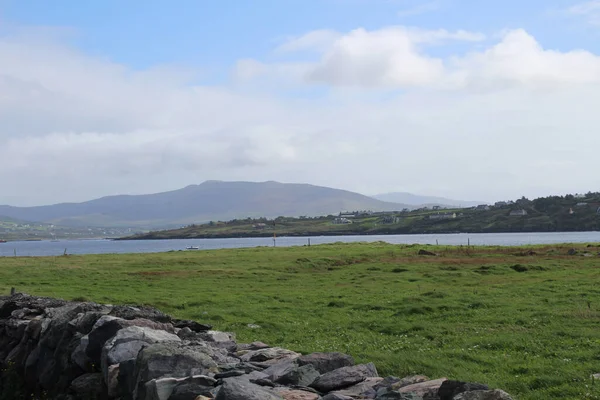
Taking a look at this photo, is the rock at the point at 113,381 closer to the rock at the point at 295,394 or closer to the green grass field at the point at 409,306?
the rock at the point at 295,394

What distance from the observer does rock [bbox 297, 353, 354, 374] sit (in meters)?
10.8

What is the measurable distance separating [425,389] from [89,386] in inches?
261

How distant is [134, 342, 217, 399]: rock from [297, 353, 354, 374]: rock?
190 cm

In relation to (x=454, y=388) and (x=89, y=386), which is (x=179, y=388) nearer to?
(x=454, y=388)

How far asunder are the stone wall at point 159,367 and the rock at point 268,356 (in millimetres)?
20

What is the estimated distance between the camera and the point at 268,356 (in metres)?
12.3

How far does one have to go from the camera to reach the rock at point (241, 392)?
7750 mm

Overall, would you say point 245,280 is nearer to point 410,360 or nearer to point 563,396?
point 410,360

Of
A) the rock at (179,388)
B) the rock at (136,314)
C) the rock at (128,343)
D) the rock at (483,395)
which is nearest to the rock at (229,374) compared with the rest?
the rock at (179,388)

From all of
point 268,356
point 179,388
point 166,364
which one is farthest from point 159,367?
point 268,356

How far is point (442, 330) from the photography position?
1889 cm

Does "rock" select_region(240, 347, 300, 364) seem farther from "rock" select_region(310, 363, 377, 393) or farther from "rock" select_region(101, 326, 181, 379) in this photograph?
"rock" select_region(310, 363, 377, 393)

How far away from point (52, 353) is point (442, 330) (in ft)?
37.1

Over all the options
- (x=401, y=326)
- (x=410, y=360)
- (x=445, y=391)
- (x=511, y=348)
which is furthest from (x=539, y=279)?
(x=445, y=391)
